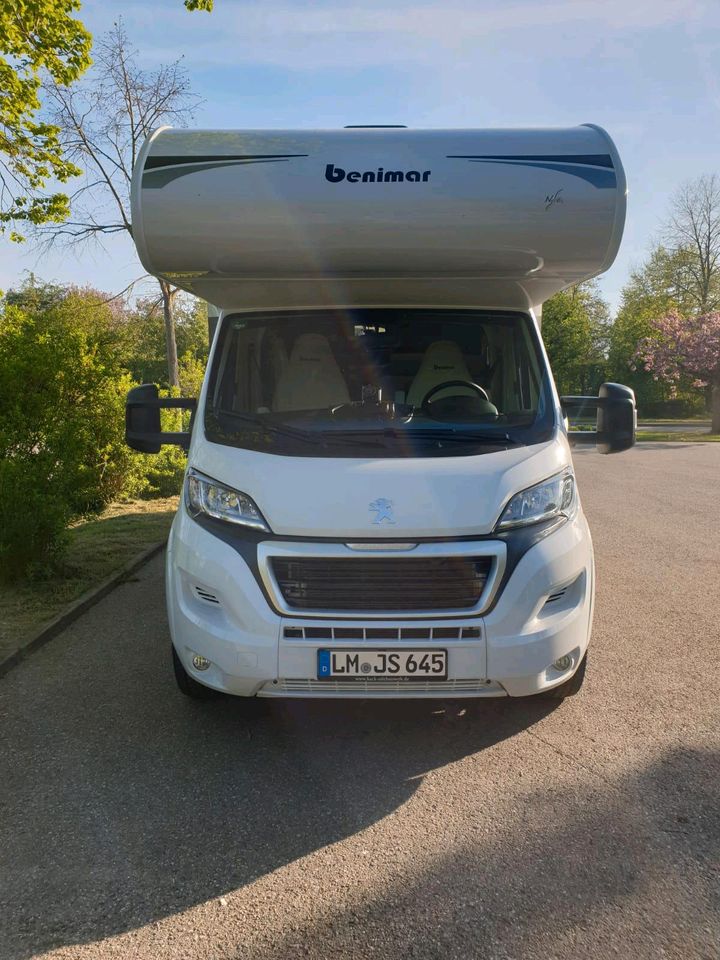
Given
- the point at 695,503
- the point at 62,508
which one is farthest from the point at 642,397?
the point at 62,508

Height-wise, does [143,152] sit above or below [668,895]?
above

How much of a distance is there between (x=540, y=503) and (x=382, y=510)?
0.74 m

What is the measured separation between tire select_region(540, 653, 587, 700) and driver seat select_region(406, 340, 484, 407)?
166 centimetres

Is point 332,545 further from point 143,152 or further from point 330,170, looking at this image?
point 143,152

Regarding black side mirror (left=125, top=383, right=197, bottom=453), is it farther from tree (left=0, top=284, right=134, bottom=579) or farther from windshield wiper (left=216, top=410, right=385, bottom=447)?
tree (left=0, top=284, right=134, bottom=579)

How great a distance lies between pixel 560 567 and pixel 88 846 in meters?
2.23

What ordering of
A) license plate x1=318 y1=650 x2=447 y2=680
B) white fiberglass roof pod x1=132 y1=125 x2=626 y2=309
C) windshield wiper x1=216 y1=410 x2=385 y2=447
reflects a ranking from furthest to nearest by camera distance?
white fiberglass roof pod x1=132 y1=125 x2=626 y2=309, windshield wiper x1=216 y1=410 x2=385 y2=447, license plate x1=318 y1=650 x2=447 y2=680

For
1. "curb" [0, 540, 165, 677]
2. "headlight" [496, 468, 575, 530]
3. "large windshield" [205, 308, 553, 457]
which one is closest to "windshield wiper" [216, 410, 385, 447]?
"large windshield" [205, 308, 553, 457]

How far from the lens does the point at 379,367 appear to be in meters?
4.48

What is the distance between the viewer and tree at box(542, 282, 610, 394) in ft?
146

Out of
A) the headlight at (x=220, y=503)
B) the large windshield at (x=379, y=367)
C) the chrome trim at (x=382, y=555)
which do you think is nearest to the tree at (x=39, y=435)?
the large windshield at (x=379, y=367)

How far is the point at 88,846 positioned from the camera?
2902 mm

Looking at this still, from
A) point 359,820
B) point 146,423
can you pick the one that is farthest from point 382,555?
point 146,423

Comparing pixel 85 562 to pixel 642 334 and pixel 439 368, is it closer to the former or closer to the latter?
pixel 439 368
